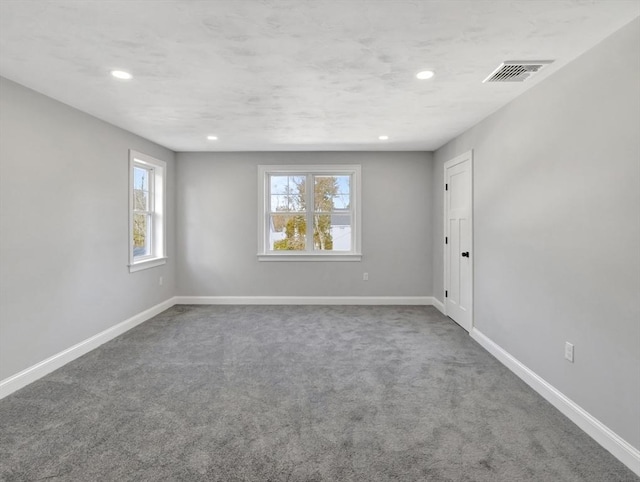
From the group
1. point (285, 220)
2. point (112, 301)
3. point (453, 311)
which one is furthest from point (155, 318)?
point (453, 311)

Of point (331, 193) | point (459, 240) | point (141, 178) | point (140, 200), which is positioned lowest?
point (459, 240)

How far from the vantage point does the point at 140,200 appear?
4859 mm

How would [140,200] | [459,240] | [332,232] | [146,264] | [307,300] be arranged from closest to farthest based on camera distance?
[459,240]
[146,264]
[140,200]
[307,300]
[332,232]

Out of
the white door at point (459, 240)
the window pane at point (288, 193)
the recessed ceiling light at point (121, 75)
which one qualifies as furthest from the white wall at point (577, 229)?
the recessed ceiling light at point (121, 75)

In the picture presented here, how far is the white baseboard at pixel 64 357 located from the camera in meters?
2.72

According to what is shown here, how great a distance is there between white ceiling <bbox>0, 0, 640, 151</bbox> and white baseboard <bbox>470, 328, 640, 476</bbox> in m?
2.26

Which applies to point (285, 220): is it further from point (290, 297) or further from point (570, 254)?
point (570, 254)

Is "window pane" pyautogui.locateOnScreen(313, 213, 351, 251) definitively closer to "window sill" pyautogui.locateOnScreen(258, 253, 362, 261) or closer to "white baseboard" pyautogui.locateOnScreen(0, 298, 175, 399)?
"window sill" pyautogui.locateOnScreen(258, 253, 362, 261)

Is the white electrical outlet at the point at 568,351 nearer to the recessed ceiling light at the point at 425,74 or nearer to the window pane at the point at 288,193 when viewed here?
the recessed ceiling light at the point at 425,74

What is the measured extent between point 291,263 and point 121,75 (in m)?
3.50

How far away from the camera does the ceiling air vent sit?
240 centimetres

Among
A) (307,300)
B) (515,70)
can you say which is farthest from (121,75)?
(307,300)

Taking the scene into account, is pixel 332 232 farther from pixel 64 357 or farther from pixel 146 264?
pixel 64 357

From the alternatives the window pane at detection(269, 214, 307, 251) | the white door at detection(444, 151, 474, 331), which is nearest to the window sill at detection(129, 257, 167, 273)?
the window pane at detection(269, 214, 307, 251)
